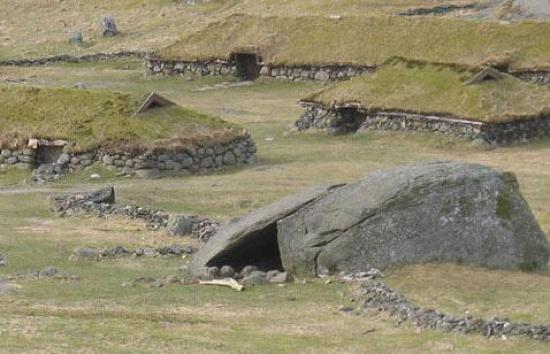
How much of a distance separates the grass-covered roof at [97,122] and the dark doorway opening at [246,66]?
2311 centimetres

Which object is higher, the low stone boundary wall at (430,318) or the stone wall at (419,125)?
the low stone boundary wall at (430,318)

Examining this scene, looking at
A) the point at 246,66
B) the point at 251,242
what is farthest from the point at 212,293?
the point at 246,66

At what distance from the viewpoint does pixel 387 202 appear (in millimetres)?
25734

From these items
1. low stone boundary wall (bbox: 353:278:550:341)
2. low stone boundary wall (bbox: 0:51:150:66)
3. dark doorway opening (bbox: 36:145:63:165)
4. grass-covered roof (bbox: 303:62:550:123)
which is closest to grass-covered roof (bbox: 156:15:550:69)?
low stone boundary wall (bbox: 0:51:150:66)

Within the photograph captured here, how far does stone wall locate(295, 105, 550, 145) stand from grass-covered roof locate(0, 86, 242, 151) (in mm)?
7836

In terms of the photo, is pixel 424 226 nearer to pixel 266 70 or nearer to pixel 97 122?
pixel 97 122

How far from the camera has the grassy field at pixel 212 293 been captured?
20.5 metres

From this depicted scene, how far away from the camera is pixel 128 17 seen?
95750 millimetres

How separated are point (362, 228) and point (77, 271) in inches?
236

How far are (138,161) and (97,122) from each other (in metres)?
2.65

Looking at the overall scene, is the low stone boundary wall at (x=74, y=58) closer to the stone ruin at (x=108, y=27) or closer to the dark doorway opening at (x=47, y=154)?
the stone ruin at (x=108, y=27)

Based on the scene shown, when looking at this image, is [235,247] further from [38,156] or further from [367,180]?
[38,156]

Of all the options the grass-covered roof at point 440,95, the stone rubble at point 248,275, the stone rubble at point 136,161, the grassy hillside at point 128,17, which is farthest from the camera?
the grassy hillside at point 128,17

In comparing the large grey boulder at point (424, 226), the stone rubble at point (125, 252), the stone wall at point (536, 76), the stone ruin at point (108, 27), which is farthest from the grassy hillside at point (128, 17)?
the large grey boulder at point (424, 226)
